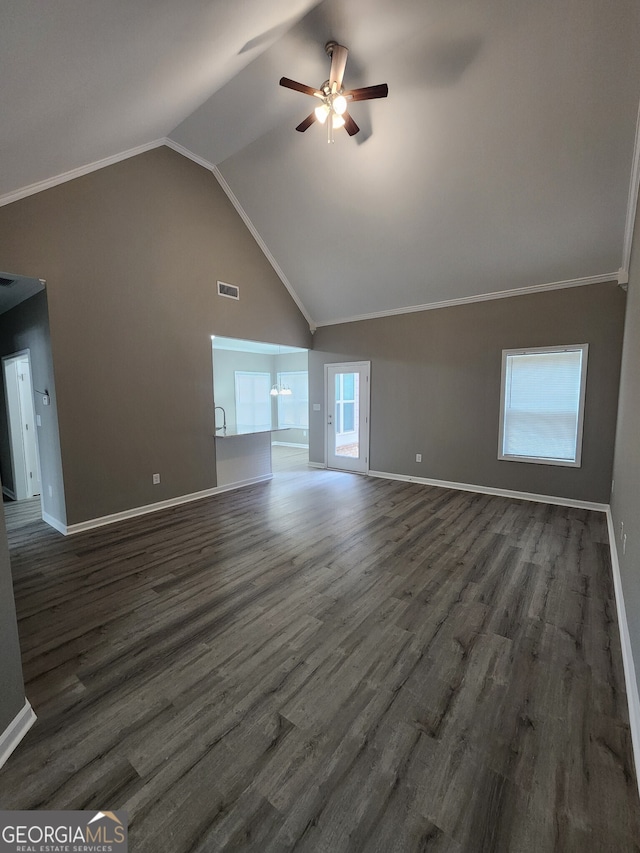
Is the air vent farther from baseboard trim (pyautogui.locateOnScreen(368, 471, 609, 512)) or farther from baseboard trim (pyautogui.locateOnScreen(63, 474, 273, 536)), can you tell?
baseboard trim (pyautogui.locateOnScreen(368, 471, 609, 512))

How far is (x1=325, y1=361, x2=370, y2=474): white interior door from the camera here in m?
6.22

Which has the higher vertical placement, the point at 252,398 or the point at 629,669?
the point at 252,398

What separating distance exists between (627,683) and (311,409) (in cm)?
570

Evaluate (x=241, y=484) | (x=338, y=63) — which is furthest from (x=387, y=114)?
(x=241, y=484)

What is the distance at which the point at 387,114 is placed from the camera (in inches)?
129

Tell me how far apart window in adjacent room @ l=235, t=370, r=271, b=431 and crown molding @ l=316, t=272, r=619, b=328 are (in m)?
3.28

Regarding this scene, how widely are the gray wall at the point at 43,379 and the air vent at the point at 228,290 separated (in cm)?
209

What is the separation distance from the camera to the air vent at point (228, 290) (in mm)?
4922

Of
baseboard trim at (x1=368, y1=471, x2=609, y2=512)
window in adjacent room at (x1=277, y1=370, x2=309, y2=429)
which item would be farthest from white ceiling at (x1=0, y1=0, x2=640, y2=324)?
window in adjacent room at (x1=277, y1=370, x2=309, y2=429)

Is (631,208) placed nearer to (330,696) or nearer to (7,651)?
(330,696)

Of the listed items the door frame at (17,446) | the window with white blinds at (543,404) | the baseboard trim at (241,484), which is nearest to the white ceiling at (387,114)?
the window with white blinds at (543,404)

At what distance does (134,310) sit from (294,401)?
548 centimetres

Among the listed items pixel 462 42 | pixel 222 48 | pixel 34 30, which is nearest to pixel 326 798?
pixel 34 30

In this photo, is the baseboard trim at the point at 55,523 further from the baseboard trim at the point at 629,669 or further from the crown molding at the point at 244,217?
the baseboard trim at the point at 629,669
